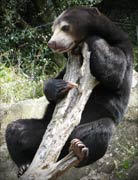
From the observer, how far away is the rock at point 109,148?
6184 millimetres

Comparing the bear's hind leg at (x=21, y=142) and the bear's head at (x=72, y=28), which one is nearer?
the bear's head at (x=72, y=28)

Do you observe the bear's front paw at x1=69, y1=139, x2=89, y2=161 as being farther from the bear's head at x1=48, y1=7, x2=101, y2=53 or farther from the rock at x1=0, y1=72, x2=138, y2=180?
the rock at x1=0, y1=72, x2=138, y2=180

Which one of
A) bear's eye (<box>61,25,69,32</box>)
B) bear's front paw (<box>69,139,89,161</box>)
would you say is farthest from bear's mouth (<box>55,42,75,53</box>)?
bear's front paw (<box>69,139,89,161</box>)

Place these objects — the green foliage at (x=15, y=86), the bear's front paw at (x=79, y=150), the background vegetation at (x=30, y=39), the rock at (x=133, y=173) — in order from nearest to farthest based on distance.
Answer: the bear's front paw at (x=79, y=150)
the rock at (x=133, y=173)
the green foliage at (x=15, y=86)
the background vegetation at (x=30, y=39)

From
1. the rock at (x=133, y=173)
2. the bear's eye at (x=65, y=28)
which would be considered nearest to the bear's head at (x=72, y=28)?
the bear's eye at (x=65, y=28)

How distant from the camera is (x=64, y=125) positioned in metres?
4.41

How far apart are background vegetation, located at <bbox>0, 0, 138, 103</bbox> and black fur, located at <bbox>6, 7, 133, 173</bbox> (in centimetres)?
319

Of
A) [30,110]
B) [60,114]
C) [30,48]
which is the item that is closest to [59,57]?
[30,48]

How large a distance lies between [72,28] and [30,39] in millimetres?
6675

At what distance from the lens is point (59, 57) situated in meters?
10.8

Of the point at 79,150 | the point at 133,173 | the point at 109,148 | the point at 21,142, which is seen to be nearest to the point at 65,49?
the point at 21,142

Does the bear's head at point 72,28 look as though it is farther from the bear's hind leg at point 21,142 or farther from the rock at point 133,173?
the rock at point 133,173

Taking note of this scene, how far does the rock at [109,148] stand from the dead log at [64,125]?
1634 mm

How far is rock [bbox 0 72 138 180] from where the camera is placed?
6.18 m
